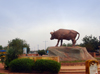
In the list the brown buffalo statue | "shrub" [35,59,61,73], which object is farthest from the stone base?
"shrub" [35,59,61,73]

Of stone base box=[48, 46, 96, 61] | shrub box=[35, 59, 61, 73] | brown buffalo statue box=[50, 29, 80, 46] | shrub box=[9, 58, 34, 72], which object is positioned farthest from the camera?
brown buffalo statue box=[50, 29, 80, 46]

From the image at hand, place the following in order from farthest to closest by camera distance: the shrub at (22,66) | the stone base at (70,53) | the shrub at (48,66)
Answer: the stone base at (70,53) → the shrub at (22,66) → the shrub at (48,66)

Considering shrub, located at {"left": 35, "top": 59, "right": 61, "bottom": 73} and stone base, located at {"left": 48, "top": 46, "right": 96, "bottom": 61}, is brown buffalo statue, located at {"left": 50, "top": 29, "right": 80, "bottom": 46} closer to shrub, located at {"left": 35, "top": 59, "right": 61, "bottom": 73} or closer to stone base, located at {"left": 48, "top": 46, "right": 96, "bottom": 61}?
stone base, located at {"left": 48, "top": 46, "right": 96, "bottom": 61}

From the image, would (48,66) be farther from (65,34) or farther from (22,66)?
(65,34)

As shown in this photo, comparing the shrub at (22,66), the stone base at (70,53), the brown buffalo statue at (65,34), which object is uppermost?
the brown buffalo statue at (65,34)

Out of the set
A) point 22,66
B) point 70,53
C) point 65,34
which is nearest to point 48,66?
point 22,66

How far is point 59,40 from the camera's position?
16875mm

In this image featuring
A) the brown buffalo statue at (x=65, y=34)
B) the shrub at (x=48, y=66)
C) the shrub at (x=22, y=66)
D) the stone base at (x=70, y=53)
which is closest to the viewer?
the shrub at (x=48, y=66)

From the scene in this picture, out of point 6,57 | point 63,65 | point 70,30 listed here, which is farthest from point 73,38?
point 6,57

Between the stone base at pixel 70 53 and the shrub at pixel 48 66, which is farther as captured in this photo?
the stone base at pixel 70 53

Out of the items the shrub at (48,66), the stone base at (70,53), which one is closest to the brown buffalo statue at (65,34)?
the stone base at (70,53)

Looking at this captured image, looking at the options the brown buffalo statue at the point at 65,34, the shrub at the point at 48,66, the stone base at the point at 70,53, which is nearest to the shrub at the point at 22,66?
the shrub at the point at 48,66

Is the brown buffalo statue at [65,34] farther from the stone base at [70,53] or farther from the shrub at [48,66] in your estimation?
the shrub at [48,66]

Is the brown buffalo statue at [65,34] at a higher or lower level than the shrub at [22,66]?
higher
